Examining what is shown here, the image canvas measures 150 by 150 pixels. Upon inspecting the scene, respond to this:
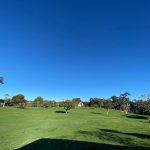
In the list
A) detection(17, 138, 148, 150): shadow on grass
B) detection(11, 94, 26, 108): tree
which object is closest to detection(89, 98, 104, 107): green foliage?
detection(11, 94, 26, 108): tree

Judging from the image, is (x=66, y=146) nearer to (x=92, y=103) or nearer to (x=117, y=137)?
(x=117, y=137)

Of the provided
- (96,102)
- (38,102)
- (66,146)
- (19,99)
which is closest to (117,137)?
(66,146)

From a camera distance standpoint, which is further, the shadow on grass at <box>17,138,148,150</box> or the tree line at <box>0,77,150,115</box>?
the tree line at <box>0,77,150,115</box>

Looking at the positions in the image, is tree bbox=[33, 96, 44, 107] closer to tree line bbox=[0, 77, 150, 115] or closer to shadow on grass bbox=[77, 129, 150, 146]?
tree line bbox=[0, 77, 150, 115]

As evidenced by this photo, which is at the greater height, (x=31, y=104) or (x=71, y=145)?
(x=31, y=104)

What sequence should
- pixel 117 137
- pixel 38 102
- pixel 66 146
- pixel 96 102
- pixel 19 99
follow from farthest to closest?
pixel 96 102 < pixel 38 102 < pixel 19 99 < pixel 117 137 < pixel 66 146

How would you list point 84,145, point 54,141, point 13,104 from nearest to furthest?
point 84,145 → point 54,141 → point 13,104

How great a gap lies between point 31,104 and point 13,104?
12353 mm

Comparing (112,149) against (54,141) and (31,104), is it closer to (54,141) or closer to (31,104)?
(54,141)

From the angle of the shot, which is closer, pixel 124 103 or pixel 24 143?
pixel 24 143

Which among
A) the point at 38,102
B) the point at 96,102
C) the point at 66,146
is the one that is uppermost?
the point at 96,102

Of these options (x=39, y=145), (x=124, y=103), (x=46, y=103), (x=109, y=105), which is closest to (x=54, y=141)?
(x=39, y=145)

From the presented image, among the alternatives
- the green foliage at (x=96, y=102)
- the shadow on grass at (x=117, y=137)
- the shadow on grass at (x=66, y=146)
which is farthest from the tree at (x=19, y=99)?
the shadow on grass at (x=66, y=146)

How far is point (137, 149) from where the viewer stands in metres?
26.2
